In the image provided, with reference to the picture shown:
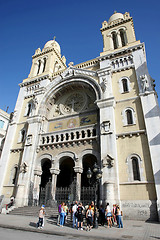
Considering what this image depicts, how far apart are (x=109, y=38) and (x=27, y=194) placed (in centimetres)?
2410

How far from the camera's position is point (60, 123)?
23.1m

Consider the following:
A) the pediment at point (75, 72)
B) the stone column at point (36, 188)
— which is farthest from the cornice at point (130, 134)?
the stone column at point (36, 188)

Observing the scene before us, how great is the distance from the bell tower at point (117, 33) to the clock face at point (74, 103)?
22.7 ft

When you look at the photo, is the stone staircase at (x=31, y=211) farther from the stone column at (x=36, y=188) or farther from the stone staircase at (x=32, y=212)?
the stone column at (x=36, y=188)

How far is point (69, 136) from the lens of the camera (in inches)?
786

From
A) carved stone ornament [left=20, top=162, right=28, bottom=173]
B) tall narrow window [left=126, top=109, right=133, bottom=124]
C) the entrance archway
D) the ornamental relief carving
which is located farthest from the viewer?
the ornamental relief carving

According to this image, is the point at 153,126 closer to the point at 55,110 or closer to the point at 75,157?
the point at 75,157

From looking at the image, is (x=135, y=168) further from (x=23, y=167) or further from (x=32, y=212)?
(x=23, y=167)

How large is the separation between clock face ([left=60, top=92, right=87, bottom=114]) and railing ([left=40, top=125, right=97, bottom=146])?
4.30 m

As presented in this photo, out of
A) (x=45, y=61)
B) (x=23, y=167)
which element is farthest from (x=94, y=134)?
(x=45, y=61)

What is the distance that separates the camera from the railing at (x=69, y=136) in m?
19.1

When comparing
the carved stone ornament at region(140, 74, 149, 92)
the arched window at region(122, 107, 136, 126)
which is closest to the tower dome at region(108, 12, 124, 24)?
the carved stone ornament at region(140, 74, 149, 92)

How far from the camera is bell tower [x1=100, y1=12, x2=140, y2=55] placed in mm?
24328

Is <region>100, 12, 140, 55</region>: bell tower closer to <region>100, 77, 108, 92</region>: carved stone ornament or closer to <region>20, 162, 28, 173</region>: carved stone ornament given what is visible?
<region>100, 77, 108, 92</region>: carved stone ornament
